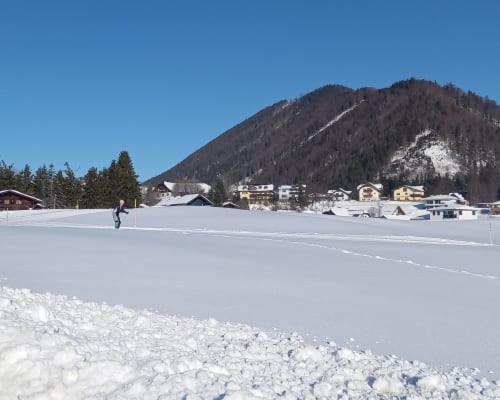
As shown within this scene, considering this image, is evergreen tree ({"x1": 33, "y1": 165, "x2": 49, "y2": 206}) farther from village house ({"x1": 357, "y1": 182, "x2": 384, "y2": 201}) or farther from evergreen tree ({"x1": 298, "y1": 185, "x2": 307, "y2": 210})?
village house ({"x1": 357, "y1": 182, "x2": 384, "y2": 201})

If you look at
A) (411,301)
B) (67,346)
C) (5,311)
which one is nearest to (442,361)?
(411,301)

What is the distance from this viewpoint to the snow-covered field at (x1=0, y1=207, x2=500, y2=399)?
4.72 metres

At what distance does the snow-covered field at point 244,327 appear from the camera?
186 inches

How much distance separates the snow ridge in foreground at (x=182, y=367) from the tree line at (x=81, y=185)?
218 ft

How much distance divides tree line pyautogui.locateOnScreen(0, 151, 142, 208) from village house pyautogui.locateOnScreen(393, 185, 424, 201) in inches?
4792

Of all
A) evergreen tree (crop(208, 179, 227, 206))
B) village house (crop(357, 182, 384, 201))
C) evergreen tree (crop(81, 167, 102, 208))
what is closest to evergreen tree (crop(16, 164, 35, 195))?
evergreen tree (crop(81, 167, 102, 208))

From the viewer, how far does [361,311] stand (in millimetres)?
8031

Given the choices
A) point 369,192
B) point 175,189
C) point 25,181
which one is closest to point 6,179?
point 25,181

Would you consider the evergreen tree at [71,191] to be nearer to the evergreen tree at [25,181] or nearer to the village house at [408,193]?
the evergreen tree at [25,181]

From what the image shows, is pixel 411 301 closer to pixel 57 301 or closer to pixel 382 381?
pixel 382 381

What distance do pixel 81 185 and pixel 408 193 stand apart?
125 meters

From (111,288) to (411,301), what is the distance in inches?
209

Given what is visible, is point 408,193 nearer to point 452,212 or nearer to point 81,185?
point 452,212

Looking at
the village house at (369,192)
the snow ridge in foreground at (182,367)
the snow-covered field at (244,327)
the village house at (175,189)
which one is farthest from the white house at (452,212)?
the village house at (369,192)
